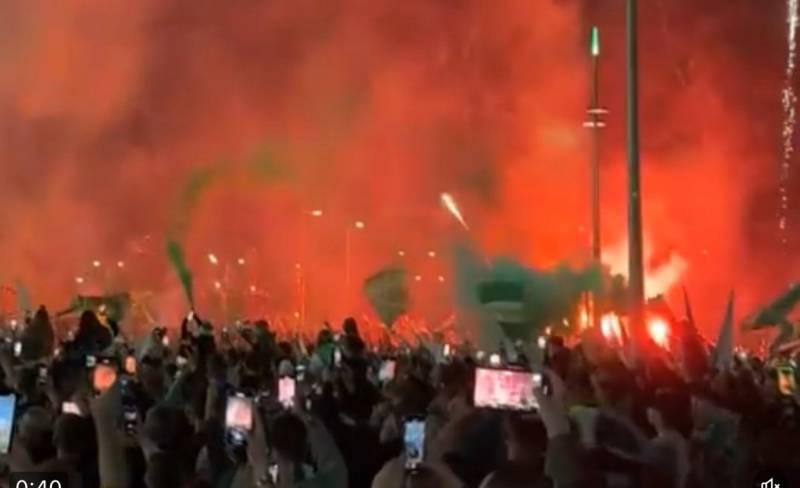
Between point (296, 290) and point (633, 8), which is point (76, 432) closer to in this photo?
point (633, 8)

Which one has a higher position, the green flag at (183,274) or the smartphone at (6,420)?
the green flag at (183,274)

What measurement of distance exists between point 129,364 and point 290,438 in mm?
7316

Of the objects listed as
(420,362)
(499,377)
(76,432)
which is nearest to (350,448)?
(76,432)

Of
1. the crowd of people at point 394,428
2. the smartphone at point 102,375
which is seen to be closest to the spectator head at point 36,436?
the crowd of people at point 394,428

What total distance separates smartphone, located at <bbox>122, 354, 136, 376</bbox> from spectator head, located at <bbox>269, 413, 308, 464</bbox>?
5889 mm

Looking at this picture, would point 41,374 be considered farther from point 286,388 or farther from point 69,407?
point 69,407

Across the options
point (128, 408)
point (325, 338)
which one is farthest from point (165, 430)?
point (325, 338)

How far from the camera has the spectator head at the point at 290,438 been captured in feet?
24.5

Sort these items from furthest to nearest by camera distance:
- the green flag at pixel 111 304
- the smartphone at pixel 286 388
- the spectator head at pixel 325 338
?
the green flag at pixel 111 304 < the spectator head at pixel 325 338 < the smartphone at pixel 286 388

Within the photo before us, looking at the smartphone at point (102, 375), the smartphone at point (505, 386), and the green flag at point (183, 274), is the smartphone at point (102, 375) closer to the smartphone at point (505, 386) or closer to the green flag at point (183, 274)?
the smartphone at point (505, 386)

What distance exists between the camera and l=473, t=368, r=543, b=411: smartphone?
11.4m

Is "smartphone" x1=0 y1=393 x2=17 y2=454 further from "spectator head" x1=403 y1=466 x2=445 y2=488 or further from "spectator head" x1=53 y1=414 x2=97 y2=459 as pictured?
"spectator head" x1=403 y1=466 x2=445 y2=488

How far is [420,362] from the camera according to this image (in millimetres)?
14359

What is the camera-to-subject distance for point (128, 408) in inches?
430
